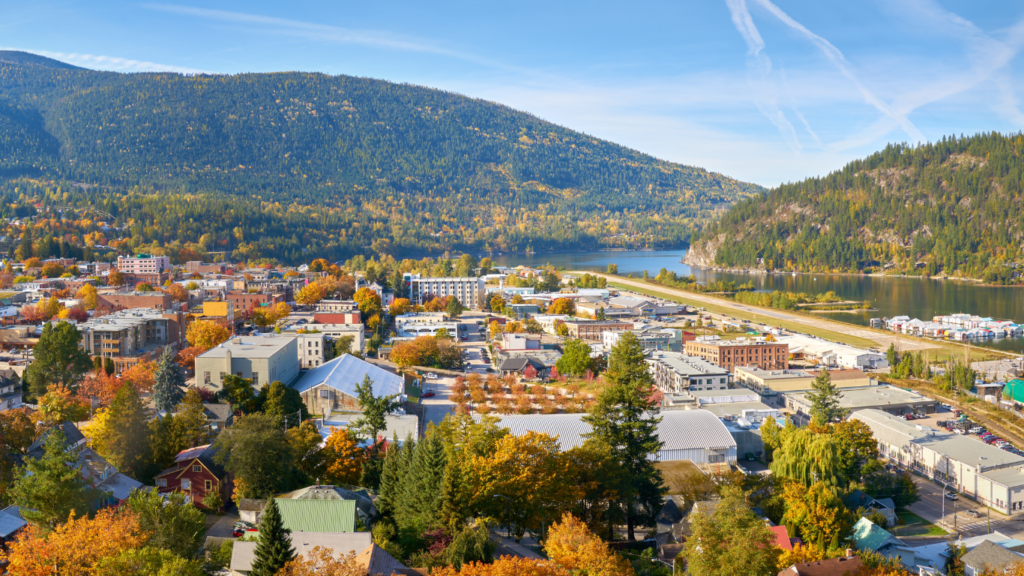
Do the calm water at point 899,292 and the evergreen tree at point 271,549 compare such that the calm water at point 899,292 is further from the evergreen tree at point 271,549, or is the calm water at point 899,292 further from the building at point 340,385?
the evergreen tree at point 271,549

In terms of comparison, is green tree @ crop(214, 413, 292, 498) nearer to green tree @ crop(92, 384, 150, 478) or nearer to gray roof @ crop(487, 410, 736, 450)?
green tree @ crop(92, 384, 150, 478)

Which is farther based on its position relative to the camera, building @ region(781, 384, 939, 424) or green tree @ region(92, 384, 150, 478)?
building @ region(781, 384, 939, 424)

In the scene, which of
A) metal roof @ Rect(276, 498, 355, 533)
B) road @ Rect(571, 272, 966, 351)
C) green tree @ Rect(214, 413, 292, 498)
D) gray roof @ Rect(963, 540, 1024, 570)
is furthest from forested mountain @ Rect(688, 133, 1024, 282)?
metal roof @ Rect(276, 498, 355, 533)

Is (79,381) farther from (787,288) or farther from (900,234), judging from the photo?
(900,234)

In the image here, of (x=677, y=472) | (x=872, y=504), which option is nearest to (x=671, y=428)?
(x=677, y=472)

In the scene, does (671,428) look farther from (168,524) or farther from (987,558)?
(168,524)

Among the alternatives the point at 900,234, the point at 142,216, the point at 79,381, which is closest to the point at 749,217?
the point at 900,234
